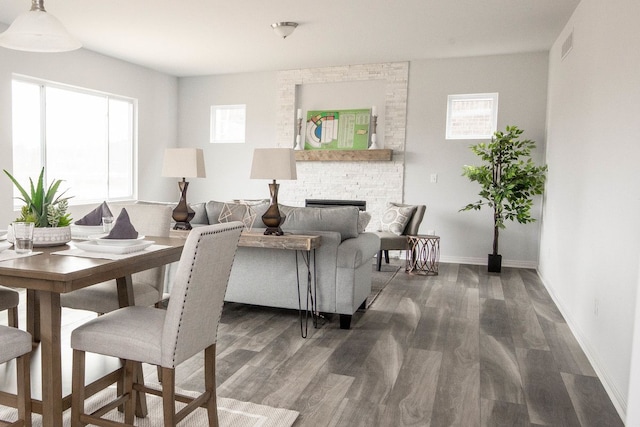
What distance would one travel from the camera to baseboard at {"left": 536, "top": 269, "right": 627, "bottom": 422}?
2.42 metres

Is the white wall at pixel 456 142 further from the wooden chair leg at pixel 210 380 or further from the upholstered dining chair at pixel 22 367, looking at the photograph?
the upholstered dining chair at pixel 22 367

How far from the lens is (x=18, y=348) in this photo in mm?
1756

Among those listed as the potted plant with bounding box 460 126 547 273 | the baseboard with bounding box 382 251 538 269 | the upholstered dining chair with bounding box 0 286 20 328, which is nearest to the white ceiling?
the potted plant with bounding box 460 126 547 273

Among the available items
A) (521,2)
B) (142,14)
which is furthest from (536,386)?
(142,14)

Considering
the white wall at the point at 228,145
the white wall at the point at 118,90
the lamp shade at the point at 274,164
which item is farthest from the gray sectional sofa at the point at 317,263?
the white wall at the point at 228,145

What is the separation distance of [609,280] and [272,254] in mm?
2290

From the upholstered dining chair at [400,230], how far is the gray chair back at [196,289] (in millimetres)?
4113

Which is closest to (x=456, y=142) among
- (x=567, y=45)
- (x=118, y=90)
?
(x=567, y=45)

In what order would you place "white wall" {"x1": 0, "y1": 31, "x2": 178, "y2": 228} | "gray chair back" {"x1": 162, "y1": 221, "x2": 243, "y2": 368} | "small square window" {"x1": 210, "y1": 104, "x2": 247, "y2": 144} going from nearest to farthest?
1. "gray chair back" {"x1": 162, "y1": 221, "x2": 243, "y2": 368}
2. "white wall" {"x1": 0, "y1": 31, "x2": 178, "y2": 228}
3. "small square window" {"x1": 210, "y1": 104, "x2": 247, "y2": 144}

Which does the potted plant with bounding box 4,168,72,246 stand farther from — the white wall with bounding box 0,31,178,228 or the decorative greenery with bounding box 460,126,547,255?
the decorative greenery with bounding box 460,126,547,255

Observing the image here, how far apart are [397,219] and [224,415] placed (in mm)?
4167

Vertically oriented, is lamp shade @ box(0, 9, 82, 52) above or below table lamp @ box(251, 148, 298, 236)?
above

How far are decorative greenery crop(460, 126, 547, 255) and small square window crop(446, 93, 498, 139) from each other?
18.0 inches

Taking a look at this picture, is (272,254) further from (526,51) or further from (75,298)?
(526,51)
